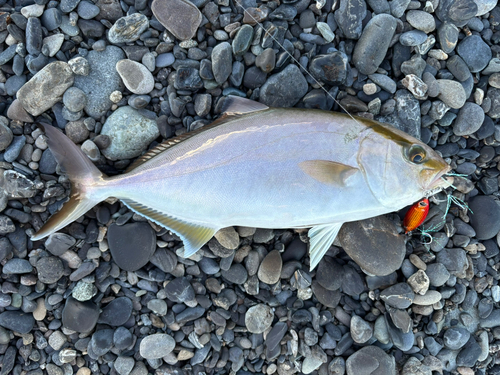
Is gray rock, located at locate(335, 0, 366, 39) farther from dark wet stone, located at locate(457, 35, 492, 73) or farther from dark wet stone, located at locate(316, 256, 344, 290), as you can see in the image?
dark wet stone, located at locate(316, 256, 344, 290)

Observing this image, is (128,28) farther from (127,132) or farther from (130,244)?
(130,244)

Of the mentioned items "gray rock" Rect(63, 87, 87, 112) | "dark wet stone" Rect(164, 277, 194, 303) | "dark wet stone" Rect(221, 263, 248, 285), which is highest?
"gray rock" Rect(63, 87, 87, 112)

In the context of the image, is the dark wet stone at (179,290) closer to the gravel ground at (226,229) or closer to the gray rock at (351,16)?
the gravel ground at (226,229)

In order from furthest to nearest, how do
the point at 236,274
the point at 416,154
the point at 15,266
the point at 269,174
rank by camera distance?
1. the point at 236,274
2. the point at 15,266
3. the point at 269,174
4. the point at 416,154

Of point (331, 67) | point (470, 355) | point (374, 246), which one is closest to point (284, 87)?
point (331, 67)

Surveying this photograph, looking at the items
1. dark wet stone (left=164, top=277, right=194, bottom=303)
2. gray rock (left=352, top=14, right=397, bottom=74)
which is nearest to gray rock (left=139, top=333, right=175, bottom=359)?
dark wet stone (left=164, top=277, right=194, bottom=303)
